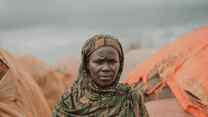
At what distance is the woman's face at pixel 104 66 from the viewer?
3.89 m

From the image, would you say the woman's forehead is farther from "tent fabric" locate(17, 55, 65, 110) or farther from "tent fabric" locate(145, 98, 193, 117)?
"tent fabric" locate(17, 55, 65, 110)

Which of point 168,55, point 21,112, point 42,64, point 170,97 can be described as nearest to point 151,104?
point 170,97

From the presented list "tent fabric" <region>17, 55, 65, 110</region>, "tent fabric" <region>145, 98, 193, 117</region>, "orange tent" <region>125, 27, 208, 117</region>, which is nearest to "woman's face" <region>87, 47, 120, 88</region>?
"tent fabric" <region>145, 98, 193, 117</region>

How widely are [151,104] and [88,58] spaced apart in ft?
15.0

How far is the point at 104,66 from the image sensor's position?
3.90 metres

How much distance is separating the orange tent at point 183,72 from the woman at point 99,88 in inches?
161

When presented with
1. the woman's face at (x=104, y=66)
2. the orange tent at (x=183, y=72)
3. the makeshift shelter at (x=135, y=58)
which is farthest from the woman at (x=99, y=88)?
the makeshift shelter at (x=135, y=58)

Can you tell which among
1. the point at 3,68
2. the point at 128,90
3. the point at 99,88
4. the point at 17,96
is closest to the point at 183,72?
the point at 17,96

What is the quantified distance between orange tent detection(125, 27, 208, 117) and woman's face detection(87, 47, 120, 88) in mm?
4186

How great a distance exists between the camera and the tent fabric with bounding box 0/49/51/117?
6.32 m

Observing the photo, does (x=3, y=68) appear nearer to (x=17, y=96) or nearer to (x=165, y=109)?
(x=17, y=96)

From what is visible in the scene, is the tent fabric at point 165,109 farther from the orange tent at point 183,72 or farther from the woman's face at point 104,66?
the woman's face at point 104,66

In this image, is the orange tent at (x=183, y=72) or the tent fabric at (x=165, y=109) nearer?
the tent fabric at (x=165, y=109)

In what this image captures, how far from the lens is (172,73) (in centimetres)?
865
